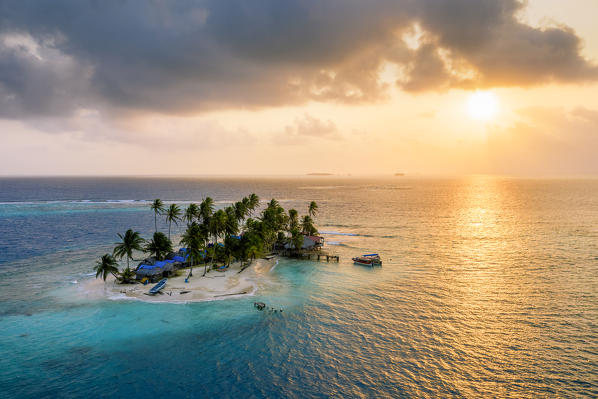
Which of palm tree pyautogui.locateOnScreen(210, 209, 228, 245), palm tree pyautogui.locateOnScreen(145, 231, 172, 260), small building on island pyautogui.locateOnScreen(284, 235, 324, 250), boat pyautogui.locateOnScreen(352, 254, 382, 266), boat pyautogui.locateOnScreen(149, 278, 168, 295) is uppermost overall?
palm tree pyautogui.locateOnScreen(210, 209, 228, 245)

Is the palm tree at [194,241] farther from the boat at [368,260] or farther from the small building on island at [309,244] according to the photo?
the boat at [368,260]

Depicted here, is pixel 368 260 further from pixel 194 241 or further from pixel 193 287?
pixel 194 241

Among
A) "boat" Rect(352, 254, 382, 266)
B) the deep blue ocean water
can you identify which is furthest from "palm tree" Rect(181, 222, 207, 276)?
"boat" Rect(352, 254, 382, 266)

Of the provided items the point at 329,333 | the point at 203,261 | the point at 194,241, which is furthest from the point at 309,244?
the point at 329,333

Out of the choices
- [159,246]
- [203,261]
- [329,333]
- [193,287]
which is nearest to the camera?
[329,333]

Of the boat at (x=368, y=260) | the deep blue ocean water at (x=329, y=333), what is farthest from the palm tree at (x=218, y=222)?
the boat at (x=368, y=260)

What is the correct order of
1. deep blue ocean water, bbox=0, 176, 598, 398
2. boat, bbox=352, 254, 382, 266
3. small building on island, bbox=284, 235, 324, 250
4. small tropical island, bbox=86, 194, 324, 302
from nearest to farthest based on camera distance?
deep blue ocean water, bbox=0, 176, 598, 398, small tropical island, bbox=86, 194, 324, 302, boat, bbox=352, 254, 382, 266, small building on island, bbox=284, 235, 324, 250

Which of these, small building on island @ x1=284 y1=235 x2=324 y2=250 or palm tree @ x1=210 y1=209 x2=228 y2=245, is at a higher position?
palm tree @ x1=210 y1=209 x2=228 y2=245

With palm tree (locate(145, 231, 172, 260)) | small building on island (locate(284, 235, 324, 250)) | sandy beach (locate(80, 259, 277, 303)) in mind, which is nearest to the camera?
sandy beach (locate(80, 259, 277, 303))

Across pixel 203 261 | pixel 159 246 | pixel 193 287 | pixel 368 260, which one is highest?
pixel 159 246

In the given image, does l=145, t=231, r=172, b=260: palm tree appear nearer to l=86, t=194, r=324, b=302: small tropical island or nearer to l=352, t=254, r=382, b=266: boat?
l=86, t=194, r=324, b=302: small tropical island
